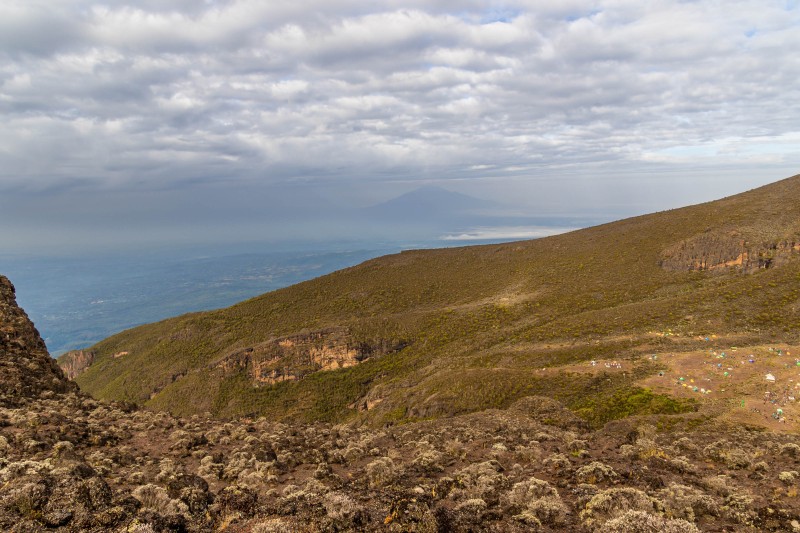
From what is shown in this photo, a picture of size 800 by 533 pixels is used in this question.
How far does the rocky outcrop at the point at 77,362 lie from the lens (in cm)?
9825

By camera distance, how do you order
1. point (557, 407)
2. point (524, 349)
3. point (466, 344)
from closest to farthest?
1. point (557, 407)
2. point (524, 349)
3. point (466, 344)

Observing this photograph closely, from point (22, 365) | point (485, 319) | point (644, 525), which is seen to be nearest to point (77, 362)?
point (22, 365)

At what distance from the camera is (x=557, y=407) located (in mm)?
25438

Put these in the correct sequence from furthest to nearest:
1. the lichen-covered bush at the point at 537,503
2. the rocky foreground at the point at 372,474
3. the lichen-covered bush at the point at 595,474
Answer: the lichen-covered bush at the point at 595,474 < the lichen-covered bush at the point at 537,503 < the rocky foreground at the point at 372,474

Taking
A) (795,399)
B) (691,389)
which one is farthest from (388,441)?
(795,399)

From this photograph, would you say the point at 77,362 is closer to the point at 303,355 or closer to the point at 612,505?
the point at 303,355

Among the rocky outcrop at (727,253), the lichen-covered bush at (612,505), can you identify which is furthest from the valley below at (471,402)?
the rocky outcrop at (727,253)

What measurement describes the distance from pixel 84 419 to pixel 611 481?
21.9 m

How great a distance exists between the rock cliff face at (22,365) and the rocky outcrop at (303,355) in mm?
34655

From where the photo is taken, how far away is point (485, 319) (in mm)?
58031

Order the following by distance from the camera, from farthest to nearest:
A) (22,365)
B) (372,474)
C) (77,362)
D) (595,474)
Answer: (77,362) → (22,365) → (372,474) → (595,474)

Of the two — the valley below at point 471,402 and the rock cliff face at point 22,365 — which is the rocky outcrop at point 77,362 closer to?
the valley below at point 471,402

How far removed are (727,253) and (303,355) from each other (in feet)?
212

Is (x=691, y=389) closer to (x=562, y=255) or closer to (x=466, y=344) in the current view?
(x=466, y=344)
